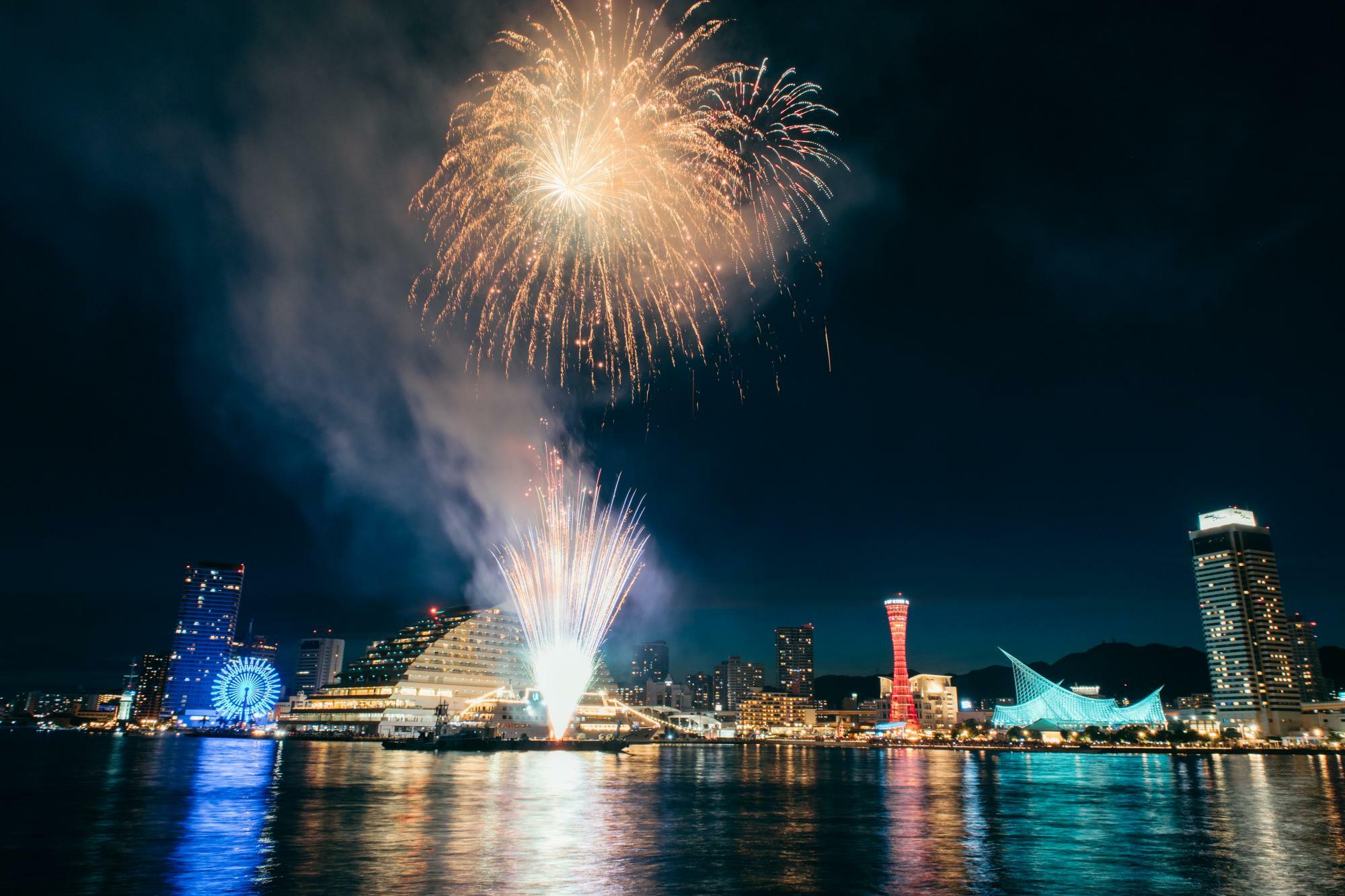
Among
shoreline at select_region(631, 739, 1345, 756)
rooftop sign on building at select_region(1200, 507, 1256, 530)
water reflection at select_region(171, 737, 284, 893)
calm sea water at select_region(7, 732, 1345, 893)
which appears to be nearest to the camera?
water reflection at select_region(171, 737, 284, 893)

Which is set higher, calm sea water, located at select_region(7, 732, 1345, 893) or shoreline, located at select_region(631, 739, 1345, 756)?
calm sea water, located at select_region(7, 732, 1345, 893)

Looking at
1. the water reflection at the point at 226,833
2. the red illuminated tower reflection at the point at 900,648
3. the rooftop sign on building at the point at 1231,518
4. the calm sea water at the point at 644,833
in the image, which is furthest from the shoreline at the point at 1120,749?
the water reflection at the point at 226,833

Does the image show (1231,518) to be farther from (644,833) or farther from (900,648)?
(644,833)

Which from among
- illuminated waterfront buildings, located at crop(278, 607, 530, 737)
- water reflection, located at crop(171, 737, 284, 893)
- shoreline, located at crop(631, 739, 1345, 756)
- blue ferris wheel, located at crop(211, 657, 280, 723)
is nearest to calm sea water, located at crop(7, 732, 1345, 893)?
water reflection, located at crop(171, 737, 284, 893)

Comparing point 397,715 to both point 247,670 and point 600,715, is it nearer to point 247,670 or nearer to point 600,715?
point 600,715

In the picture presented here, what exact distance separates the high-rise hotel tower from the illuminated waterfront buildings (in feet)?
515

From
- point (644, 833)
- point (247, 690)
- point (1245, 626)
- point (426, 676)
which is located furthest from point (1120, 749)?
point (247, 690)

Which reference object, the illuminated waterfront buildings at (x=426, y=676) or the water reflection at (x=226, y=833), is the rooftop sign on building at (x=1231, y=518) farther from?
the water reflection at (x=226, y=833)

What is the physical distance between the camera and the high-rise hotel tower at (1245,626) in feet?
573

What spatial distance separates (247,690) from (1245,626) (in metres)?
217

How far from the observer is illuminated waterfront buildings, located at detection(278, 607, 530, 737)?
12850 cm

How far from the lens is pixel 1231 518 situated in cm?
19200

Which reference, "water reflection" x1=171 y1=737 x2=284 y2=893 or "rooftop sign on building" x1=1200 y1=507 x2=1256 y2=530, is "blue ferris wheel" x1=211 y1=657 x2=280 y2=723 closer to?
"water reflection" x1=171 y1=737 x2=284 y2=893

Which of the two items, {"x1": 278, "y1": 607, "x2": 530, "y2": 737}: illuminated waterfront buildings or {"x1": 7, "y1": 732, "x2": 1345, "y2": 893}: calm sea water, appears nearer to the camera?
{"x1": 7, "y1": 732, "x2": 1345, "y2": 893}: calm sea water
